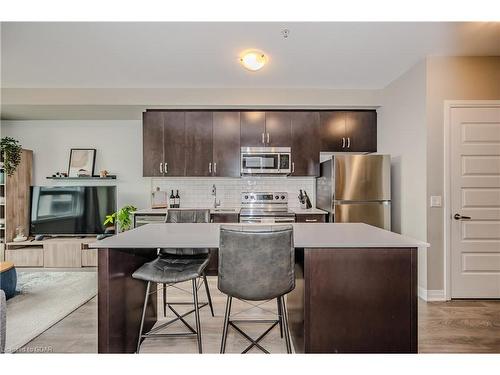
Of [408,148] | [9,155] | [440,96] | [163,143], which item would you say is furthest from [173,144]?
[440,96]

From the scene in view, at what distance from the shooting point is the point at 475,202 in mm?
2830

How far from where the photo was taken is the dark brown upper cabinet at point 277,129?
391cm

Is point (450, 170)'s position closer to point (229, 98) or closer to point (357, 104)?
point (357, 104)

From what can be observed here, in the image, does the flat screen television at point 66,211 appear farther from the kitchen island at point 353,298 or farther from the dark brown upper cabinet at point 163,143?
the kitchen island at point 353,298

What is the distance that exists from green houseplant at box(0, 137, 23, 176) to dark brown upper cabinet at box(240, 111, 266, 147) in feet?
10.8

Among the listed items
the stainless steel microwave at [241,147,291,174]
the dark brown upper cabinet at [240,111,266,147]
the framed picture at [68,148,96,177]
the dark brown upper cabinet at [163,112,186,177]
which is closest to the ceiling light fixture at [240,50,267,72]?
the dark brown upper cabinet at [240,111,266,147]

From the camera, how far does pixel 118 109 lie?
383 centimetres

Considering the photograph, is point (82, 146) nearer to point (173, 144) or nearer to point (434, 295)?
point (173, 144)

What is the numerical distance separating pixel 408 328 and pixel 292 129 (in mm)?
2900

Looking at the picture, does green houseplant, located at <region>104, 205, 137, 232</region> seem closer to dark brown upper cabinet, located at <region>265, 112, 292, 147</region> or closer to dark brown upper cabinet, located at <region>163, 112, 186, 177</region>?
dark brown upper cabinet, located at <region>163, 112, 186, 177</region>

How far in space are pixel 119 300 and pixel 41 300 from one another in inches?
71.4

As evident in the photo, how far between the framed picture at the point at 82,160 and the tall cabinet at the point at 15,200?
0.64 m

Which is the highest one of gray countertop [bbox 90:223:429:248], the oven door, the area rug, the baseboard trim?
the oven door

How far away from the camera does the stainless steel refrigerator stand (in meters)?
3.34
